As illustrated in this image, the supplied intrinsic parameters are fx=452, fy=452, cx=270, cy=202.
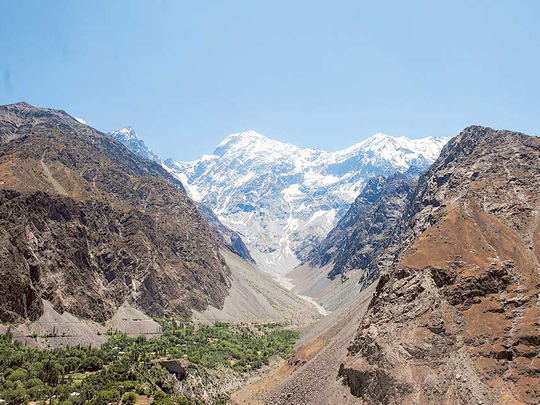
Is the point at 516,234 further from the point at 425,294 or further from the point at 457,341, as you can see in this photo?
the point at 457,341

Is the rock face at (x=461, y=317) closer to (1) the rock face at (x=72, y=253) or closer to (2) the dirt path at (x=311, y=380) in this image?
(2) the dirt path at (x=311, y=380)

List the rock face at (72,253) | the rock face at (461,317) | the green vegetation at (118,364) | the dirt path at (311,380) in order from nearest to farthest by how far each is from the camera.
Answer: the rock face at (461,317) → the dirt path at (311,380) → the green vegetation at (118,364) → the rock face at (72,253)

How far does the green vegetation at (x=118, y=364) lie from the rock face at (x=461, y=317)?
37.4m

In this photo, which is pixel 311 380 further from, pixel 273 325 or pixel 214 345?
pixel 273 325

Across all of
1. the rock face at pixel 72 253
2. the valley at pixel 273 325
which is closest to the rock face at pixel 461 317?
the valley at pixel 273 325

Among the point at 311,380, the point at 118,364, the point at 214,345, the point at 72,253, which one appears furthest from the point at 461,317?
the point at 72,253

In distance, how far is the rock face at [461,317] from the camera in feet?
201

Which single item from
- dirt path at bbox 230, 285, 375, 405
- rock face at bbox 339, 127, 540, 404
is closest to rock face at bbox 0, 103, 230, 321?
dirt path at bbox 230, 285, 375, 405

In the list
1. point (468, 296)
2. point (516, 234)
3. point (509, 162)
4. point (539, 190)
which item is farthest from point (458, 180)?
point (468, 296)

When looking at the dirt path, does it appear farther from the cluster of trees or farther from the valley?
the cluster of trees

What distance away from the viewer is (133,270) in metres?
172

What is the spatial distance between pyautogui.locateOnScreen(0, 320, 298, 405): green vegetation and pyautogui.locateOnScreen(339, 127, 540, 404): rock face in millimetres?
37415

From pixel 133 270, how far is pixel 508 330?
450 feet

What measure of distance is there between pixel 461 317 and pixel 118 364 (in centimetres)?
6976
